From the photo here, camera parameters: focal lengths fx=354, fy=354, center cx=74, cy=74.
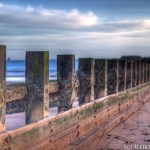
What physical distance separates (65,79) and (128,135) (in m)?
2.20

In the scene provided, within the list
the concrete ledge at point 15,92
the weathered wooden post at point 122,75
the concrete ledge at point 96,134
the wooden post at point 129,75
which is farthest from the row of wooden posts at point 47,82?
the wooden post at point 129,75

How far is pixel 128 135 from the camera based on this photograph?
672 centimetres

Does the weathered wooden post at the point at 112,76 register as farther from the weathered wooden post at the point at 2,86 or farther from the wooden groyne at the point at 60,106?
the weathered wooden post at the point at 2,86

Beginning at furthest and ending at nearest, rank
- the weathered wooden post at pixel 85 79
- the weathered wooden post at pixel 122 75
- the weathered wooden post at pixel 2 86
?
the weathered wooden post at pixel 122 75 < the weathered wooden post at pixel 85 79 < the weathered wooden post at pixel 2 86

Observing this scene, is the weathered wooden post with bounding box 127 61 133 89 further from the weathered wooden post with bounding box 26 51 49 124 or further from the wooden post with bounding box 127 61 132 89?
the weathered wooden post with bounding box 26 51 49 124

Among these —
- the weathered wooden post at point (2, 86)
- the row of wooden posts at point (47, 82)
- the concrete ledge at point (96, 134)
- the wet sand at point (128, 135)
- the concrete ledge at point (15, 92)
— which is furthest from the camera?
the wet sand at point (128, 135)

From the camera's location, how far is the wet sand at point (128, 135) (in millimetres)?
5883

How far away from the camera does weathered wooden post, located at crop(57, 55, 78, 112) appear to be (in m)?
5.13

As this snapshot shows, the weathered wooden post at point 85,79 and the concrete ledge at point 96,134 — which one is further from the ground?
the weathered wooden post at point 85,79

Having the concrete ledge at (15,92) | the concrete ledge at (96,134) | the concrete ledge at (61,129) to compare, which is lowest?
the concrete ledge at (96,134)

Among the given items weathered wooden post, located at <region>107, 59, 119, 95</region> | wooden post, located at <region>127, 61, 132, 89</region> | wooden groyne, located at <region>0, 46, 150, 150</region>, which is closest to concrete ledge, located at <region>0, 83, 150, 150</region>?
wooden groyne, located at <region>0, 46, 150, 150</region>

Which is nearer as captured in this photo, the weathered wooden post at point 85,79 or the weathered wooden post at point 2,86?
the weathered wooden post at point 2,86

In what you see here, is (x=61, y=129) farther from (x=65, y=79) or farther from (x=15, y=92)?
(x=15, y=92)

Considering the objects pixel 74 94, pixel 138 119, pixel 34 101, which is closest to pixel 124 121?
pixel 138 119
